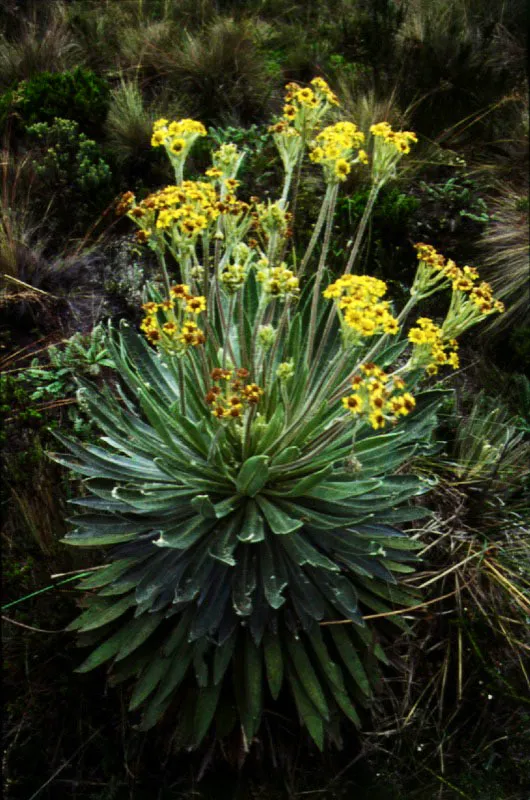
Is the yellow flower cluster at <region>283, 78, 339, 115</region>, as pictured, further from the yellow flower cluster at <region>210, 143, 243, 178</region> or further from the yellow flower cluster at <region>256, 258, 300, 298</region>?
the yellow flower cluster at <region>256, 258, 300, 298</region>

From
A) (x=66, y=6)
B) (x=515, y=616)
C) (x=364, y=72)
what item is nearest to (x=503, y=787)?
(x=515, y=616)

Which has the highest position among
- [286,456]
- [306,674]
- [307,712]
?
[286,456]

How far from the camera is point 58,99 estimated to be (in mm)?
→ 4902

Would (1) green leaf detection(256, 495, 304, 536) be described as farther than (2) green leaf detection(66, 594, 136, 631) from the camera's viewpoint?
No

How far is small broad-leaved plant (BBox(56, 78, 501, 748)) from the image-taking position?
2.26 meters

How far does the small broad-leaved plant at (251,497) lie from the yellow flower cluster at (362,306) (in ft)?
0.40

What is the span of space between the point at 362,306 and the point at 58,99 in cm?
372

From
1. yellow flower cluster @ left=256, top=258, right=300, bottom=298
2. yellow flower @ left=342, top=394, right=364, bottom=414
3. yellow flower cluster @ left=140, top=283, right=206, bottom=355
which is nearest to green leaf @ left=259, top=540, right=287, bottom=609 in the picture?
yellow flower @ left=342, top=394, right=364, bottom=414

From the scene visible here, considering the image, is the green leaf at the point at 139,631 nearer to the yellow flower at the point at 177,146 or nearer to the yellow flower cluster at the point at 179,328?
the yellow flower cluster at the point at 179,328

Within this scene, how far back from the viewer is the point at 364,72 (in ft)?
18.7

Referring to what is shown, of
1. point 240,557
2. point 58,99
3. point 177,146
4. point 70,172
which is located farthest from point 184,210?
point 58,99

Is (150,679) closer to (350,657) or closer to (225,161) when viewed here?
(350,657)

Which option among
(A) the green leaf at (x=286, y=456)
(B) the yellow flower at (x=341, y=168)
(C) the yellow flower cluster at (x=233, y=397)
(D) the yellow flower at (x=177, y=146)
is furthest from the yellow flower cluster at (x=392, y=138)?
(A) the green leaf at (x=286, y=456)

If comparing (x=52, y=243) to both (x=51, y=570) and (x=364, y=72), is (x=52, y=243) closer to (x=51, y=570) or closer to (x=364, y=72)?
(x=51, y=570)
